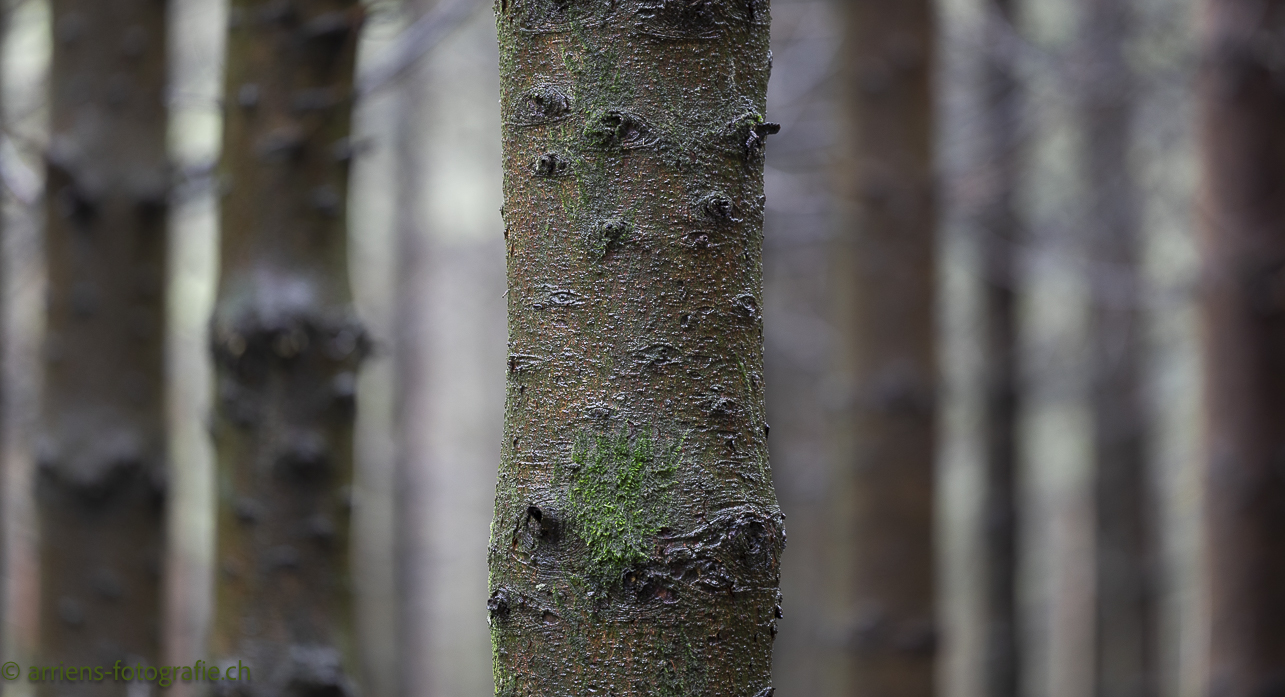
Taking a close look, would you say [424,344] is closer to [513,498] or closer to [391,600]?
[391,600]

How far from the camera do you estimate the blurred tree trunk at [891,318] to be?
16.3 ft

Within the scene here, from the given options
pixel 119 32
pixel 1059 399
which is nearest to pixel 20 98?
pixel 119 32

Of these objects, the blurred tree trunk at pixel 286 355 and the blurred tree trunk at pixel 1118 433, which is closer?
the blurred tree trunk at pixel 286 355

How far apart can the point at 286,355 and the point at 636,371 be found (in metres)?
1.56

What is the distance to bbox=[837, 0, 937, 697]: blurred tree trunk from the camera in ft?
16.3

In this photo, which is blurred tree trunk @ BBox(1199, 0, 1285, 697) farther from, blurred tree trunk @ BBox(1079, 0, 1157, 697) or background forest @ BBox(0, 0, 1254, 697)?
blurred tree trunk @ BBox(1079, 0, 1157, 697)

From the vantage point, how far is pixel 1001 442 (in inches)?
350

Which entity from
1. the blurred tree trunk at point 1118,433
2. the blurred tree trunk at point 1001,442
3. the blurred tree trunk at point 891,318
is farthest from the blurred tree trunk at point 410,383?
the blurred tree trunk at point 1118,433

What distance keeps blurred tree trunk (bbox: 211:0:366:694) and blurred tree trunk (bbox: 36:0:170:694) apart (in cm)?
73

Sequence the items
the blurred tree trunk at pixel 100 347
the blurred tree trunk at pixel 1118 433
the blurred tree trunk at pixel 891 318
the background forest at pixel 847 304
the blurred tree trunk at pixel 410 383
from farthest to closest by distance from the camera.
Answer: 1. the blurred tree trunk at pixel 410 383
2. the blurred tree trunk at pixel 1118 433
3. the background forest at pixel 847 304
4. the blurred tree trunk at pixel 891 318
5. the blurred tree trunk at pixel 100 347

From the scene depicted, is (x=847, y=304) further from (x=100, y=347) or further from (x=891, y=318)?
(x=100, y=347)

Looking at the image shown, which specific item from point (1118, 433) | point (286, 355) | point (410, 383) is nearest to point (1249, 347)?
point (286, 355)

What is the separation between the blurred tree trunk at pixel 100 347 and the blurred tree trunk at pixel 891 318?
306 cm

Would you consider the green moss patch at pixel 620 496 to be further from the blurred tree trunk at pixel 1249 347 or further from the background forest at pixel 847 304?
the blurred tree trunk at pixel 1249 347
